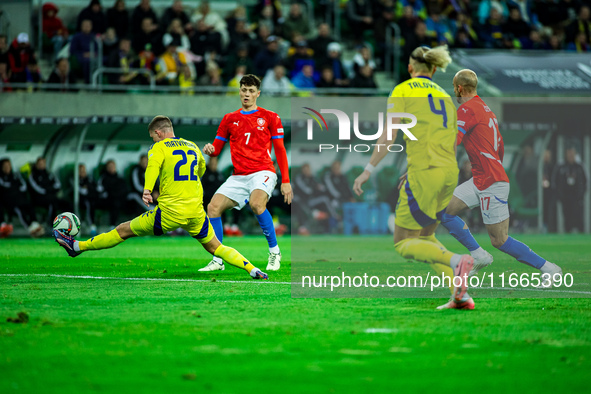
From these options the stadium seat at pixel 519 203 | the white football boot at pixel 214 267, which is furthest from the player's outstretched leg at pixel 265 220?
the stadium seat at pixel 519 203

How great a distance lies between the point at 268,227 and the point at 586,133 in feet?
50.0

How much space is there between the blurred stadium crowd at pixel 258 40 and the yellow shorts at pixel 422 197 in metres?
13.7

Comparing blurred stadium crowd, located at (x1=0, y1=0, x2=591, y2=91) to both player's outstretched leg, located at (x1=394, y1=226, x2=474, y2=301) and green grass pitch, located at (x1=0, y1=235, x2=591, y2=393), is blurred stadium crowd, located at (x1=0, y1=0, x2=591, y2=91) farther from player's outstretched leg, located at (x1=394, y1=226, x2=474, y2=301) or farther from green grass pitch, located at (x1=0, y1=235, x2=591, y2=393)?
player's outstretched leg, located at (x1=394, y1=226, x2=474, y2=301)

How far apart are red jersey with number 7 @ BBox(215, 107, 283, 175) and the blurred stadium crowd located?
33.2ft

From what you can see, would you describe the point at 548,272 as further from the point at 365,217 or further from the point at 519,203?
the point at 519,203

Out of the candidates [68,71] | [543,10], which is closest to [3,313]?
[68,71]

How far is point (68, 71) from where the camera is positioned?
63.8 feet

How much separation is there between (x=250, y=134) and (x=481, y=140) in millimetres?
2978

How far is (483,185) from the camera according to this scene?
27.0 feet

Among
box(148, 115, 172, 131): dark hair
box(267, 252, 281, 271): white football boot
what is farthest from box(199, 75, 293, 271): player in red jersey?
box(148, 115, 172, 131): dark hair

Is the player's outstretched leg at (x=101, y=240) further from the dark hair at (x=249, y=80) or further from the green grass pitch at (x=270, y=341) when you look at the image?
the dark hair at (x=249, y=80)

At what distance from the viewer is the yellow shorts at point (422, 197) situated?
6.76 meters

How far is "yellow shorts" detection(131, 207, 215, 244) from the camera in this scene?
29.7 feet

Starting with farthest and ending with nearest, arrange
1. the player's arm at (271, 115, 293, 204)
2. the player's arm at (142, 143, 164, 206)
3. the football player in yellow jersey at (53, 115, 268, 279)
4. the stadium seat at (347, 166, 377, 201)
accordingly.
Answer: the stadium seat at (347, 166, 377, 201)
the player's arm at (271, 115, 293, 204)
the football player in yellow jersey at (53, 115, 268, 279)
the player's arm at (142, 143, 164, 206)
